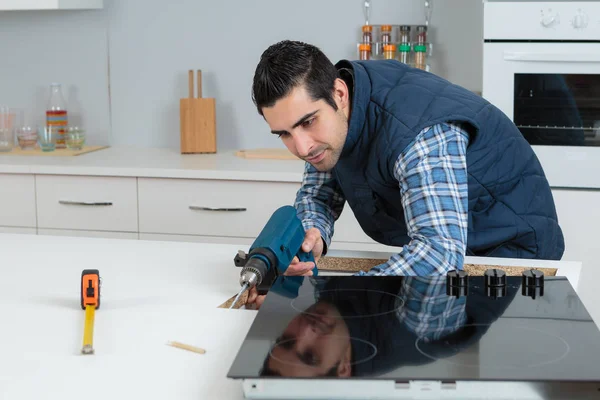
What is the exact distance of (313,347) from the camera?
41.2 inches

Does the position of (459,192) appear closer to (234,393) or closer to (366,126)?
(366,126)

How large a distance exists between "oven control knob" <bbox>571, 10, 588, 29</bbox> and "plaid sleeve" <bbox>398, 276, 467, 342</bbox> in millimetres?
1742

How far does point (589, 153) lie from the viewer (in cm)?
292

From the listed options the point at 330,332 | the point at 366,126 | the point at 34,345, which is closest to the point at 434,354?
the point at 330,332

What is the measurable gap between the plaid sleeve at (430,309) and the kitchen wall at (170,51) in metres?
2.32

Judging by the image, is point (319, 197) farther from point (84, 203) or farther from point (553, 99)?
point (84, 203)

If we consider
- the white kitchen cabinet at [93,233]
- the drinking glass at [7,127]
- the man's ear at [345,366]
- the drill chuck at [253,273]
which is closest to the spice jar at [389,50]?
the white kitchen cabinet at [93,233]

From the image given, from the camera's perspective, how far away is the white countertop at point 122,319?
1.08 meters

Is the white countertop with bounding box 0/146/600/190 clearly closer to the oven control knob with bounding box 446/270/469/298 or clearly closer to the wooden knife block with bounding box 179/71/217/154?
the wooden knife block with bounding box 179/71/217/154

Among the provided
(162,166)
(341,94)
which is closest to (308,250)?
(341,94)

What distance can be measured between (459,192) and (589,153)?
150cm

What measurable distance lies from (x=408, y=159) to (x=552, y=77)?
4.81 ft

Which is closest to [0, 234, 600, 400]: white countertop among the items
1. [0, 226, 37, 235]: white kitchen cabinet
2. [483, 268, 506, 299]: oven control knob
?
[483, 268, 506, 299]: oven control knob

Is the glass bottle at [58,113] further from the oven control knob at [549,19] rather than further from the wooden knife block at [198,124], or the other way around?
the oven control knob at [549,19]
